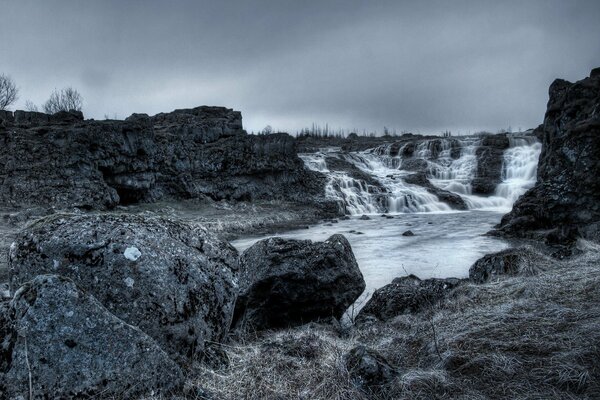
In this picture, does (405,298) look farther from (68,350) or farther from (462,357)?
(68,350)

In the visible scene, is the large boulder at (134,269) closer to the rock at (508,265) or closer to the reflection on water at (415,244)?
the rock at (508,265)

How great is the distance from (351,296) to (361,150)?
52998 millimetres

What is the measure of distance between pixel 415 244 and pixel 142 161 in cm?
2118

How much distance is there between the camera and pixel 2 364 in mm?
2947

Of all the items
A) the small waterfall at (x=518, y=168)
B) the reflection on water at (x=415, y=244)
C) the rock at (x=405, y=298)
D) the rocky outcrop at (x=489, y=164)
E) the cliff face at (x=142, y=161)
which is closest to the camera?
the rock at (x=405, y=298)

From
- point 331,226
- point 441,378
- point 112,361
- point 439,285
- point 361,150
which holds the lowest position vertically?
point 331,226

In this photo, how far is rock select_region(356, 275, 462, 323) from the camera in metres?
7.25

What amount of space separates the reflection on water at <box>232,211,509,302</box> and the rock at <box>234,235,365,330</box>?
10.3ft

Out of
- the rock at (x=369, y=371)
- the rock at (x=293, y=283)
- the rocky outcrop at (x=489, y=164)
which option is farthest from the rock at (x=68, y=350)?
the rocky outcrop at (x=489, y=164)

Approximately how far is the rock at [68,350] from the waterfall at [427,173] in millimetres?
33610

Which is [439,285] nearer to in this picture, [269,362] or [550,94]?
[269,362]

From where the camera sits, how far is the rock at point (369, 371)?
3.49 metres

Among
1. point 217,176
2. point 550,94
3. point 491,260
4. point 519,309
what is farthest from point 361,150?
point 519,309

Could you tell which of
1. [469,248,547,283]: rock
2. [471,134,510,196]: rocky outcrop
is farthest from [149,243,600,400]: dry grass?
[471,134,510,196]: rocky outcrop
